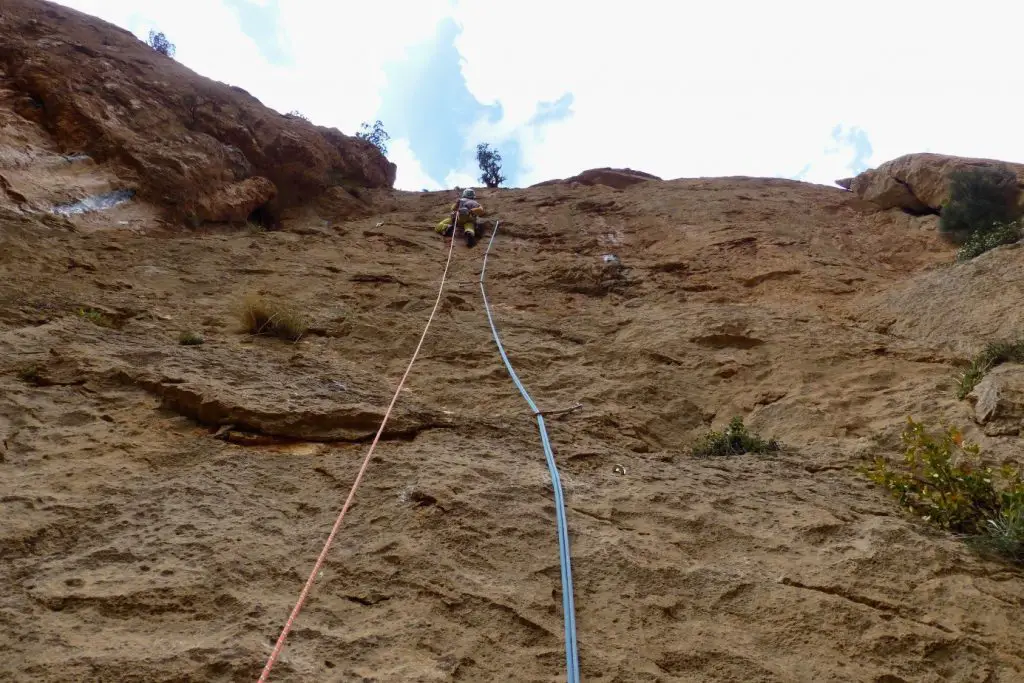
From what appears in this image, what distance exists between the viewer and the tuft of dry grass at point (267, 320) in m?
5.27

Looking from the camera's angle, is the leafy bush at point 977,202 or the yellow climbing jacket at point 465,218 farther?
the yellow climbing jacket at point 465,218

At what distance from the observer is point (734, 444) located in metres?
4.33

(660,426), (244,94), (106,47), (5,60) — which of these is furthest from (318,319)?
(244,94)

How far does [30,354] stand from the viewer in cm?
396

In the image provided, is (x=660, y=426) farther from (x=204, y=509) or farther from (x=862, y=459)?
(x=204, y=509)

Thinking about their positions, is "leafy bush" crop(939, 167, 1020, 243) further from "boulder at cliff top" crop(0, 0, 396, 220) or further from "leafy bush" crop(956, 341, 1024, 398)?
"boulder at cliff top" crop(0, 0, 396, 220)

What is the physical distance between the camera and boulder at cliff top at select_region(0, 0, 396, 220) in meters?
8.36

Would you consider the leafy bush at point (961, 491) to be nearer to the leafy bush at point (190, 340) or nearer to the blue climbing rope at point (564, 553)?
the blue climbing rope at point (564, 553)

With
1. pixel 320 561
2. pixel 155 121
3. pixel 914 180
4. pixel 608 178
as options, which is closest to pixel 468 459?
pixel 320 561

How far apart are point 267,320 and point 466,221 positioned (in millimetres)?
4929

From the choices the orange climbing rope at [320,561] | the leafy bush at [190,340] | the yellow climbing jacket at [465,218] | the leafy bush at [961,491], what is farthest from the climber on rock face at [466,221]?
the leafy bush at [961,491]

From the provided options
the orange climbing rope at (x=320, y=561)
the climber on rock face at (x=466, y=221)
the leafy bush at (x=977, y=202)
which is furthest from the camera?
the climber on rock face at (x=466, y=221)

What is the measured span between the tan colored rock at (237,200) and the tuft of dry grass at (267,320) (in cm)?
430

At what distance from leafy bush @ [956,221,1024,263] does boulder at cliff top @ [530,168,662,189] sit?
7.09 metres
